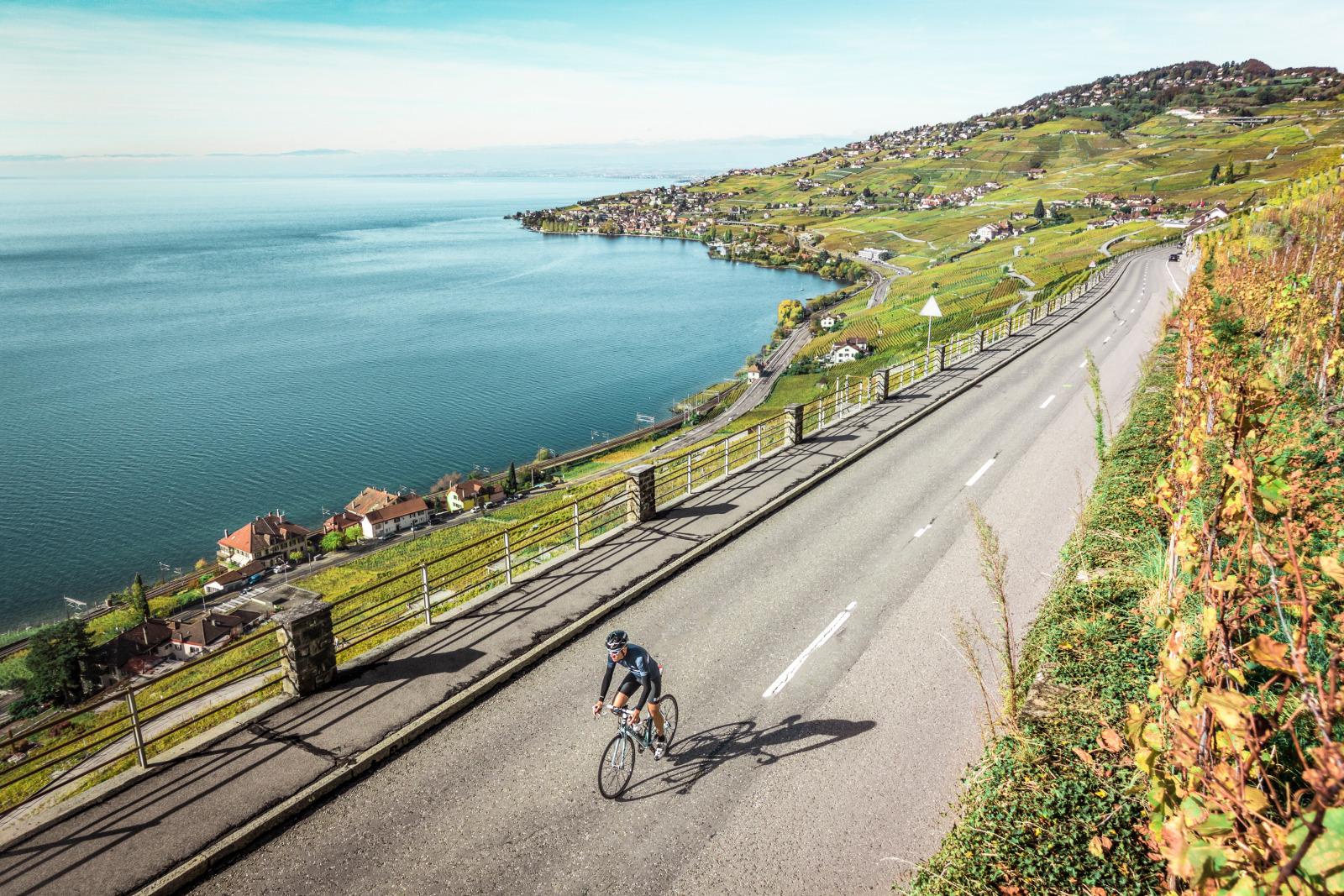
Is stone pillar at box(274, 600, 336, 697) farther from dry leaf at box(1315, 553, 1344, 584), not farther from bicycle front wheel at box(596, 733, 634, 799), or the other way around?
dry leaf at box(1315, 553, 1344, 584)

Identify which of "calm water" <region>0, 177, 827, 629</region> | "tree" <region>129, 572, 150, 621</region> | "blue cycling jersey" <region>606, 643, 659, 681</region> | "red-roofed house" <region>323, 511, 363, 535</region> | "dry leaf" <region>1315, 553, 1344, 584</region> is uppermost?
"dry leaf" <region>1315, 553, 1344, 584</region>

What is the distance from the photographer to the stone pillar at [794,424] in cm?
2169

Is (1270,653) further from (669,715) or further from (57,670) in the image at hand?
(57,670)

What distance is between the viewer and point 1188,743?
3195 millimetres

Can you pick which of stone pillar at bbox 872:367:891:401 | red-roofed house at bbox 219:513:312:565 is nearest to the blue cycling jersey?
stone pillar at bbox 872:367:891:401

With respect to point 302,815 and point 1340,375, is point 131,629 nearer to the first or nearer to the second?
point 302,815

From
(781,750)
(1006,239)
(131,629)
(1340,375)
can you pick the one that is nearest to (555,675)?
(781,750)

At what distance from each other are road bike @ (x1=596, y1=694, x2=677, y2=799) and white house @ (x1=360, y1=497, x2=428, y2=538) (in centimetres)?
4706

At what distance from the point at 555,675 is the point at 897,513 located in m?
9.26

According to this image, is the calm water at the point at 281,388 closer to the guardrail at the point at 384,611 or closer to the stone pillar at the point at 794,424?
the guardrail at the point at 384,611

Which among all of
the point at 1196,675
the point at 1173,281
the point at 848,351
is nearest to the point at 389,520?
the point at 1196,675

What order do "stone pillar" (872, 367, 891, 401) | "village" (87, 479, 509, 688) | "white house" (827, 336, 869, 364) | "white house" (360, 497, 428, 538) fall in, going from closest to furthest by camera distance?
"stone pillar" (872, 367, 891, 401), "village" (87, 479, 509, 688), "white house" (360, 497, 428, 538), "white house" (827, 336, 869, 364)

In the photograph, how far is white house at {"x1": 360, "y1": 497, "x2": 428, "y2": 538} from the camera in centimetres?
5147

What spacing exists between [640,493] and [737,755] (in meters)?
7.93
